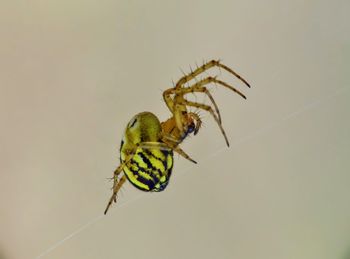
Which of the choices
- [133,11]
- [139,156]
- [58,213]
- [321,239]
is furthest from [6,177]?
[321,239]

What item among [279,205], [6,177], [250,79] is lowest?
[279,205]

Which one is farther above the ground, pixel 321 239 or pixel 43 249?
pixel 43 249

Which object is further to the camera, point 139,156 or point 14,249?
point 14,249

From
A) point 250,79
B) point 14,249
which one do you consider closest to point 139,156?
point 250,79

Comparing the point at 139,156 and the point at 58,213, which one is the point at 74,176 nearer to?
the point at 58,213
